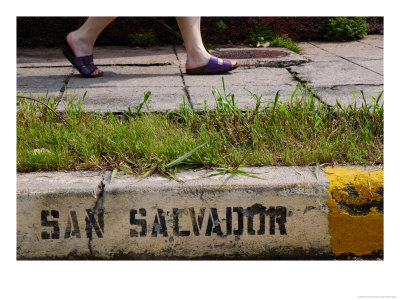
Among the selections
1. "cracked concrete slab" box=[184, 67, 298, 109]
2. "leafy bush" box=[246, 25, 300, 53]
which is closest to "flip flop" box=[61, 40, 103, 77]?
"cracked concrete slab" box=[184, 67, 298, 109]

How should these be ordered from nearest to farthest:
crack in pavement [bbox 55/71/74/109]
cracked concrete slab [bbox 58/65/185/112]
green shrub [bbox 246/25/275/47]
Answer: cracked concrete slab [bbox 58/65/185/112]
crack in pavement [bbox 55/71/74/109]
green shrub [bbox 246/25/275/47]

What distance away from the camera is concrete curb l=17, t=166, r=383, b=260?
5.63ft

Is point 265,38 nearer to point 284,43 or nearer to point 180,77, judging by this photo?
point 284,43

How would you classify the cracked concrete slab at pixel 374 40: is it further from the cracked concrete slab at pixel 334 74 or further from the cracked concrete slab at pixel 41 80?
the cracked concrete slab at pixel 41 80

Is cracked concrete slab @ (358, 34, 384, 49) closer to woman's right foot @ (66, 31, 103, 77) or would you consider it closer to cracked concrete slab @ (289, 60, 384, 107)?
cracked concrete slab @ (289, 60, 384, 107)

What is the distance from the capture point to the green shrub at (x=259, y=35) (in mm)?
4705

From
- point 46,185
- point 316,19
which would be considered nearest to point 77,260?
point 46,185

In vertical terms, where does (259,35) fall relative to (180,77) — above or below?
above

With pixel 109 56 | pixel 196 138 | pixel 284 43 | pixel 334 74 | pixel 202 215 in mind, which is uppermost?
pixel 284 43

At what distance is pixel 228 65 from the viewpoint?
3332mm

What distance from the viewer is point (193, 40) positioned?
3242 millimetres

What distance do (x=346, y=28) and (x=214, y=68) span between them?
83.2 inches

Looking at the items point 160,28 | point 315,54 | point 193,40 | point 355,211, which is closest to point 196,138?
point 355,211

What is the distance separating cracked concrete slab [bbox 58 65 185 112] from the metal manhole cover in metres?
0.66
